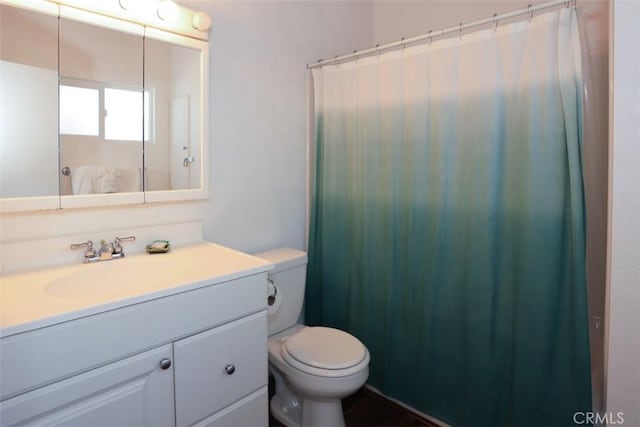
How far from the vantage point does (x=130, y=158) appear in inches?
61.6

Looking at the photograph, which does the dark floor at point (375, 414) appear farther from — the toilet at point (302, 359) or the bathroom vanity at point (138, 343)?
the bathroom vanity at point (138, 343)

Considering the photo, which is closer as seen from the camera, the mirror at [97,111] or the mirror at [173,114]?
the mirror at [97,111]

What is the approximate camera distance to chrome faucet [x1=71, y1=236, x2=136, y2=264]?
4.66 feet

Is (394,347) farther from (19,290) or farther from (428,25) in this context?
(428,25)

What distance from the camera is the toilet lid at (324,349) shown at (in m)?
1.57

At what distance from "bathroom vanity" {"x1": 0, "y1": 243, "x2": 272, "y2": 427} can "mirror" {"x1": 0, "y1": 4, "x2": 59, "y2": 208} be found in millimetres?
318

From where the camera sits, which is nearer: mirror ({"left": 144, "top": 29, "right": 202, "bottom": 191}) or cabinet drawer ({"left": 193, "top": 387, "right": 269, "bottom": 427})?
cabinet drawer ({"left": 193, "top": 387, "right": 269, "bottom": 427})

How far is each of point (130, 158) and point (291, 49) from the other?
112 cm

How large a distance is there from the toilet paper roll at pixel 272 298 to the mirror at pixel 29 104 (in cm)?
94

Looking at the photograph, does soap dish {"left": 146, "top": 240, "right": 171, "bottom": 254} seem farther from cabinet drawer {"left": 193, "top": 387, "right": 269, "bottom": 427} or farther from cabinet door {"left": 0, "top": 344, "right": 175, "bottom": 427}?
cabinet drawer {"left": 193, "top": 387, "right": 269, "bottom": 427}

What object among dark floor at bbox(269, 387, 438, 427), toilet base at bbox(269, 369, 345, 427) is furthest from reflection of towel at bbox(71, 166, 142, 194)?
dark floor at bbox(269, 387, 438, 427)

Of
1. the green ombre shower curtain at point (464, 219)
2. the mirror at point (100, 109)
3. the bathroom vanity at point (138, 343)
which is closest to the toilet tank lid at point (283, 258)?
the green ombre shower curtain at point (464, 219)

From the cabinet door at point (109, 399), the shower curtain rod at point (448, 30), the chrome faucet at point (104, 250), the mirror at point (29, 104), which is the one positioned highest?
the shower curtain rod at point (448, 30)

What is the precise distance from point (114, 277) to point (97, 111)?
25.8 inches
